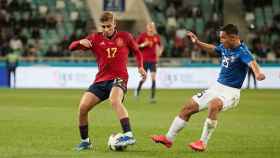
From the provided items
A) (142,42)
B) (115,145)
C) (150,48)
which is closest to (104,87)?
(115,145)

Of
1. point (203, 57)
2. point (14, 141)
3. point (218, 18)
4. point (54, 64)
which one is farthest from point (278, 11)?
point (14, 141)

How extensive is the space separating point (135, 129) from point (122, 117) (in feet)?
12.9

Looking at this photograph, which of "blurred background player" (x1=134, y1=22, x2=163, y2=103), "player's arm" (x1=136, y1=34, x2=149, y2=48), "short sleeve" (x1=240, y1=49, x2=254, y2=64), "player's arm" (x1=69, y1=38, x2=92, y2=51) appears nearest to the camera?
"short sleeve" (x1=240, y1=49, x2=254, y2=64)

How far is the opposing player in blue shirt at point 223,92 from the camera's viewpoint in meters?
11.9

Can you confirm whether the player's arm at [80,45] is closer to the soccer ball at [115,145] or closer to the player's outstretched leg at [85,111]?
the player's outstretched leg at [85,111]

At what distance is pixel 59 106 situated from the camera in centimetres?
2356

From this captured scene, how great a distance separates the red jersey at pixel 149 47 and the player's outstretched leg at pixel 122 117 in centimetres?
1439

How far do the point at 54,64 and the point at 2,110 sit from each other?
14.7 m

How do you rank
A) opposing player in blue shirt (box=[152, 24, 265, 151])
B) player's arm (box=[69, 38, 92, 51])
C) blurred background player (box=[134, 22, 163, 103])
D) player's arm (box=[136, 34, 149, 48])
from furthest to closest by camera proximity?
blurred background player (box=[134, 22, 163, 103]) → player's arm (box=[136, 34, 149, 48]) → player's arm (box=[69, 38, 92, 51]) → opposing player in blue shirt (box=[152, 24, 265, 151])

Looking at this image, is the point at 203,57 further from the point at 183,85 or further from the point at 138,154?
the point at 138,154

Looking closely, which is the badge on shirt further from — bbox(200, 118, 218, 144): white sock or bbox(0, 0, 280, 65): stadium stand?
bbox(0, 0, 280, 65): stadium stand

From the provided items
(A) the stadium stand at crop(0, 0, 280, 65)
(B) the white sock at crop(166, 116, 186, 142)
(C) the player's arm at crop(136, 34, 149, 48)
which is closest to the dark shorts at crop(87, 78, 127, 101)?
(B) the white sock at crop(166, 116, 186, 142)

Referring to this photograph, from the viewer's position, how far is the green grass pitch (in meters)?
12.0

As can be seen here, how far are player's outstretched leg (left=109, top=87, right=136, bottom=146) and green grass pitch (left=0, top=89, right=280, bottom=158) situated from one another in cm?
19
